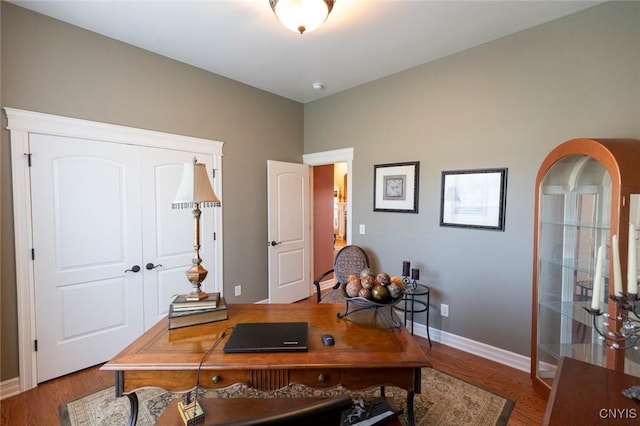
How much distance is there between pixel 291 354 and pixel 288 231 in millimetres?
→ 2798

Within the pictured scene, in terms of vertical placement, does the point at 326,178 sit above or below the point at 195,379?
above

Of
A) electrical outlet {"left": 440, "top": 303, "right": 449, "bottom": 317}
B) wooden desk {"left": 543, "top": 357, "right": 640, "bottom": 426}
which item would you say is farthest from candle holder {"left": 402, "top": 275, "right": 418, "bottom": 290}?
wooden desk {"left": 543, "top": 357, "right": 640, "bottom": 426}

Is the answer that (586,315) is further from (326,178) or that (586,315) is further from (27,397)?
(27,397)

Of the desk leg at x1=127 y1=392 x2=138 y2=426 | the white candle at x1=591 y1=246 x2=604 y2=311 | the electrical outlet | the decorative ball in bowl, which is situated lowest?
the electrical outlet

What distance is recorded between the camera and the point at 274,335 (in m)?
1.35

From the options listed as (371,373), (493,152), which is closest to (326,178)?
(493,152)

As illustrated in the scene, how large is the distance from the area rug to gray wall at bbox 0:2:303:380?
0.74 metres

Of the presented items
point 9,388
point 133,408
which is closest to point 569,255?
point 133,408

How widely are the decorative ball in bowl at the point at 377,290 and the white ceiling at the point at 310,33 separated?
1942mm

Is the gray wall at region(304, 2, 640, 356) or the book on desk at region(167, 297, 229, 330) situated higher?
the gray wall at region(304, 2, 640, 356)

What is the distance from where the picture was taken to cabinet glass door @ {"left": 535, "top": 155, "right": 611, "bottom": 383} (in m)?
1.90

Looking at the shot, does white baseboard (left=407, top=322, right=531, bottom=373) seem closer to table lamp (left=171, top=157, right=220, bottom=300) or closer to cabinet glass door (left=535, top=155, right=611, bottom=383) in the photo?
cabinet glass door (left=535, top=155, right=611, bottom=383)

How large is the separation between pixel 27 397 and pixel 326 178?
13.2 ft
